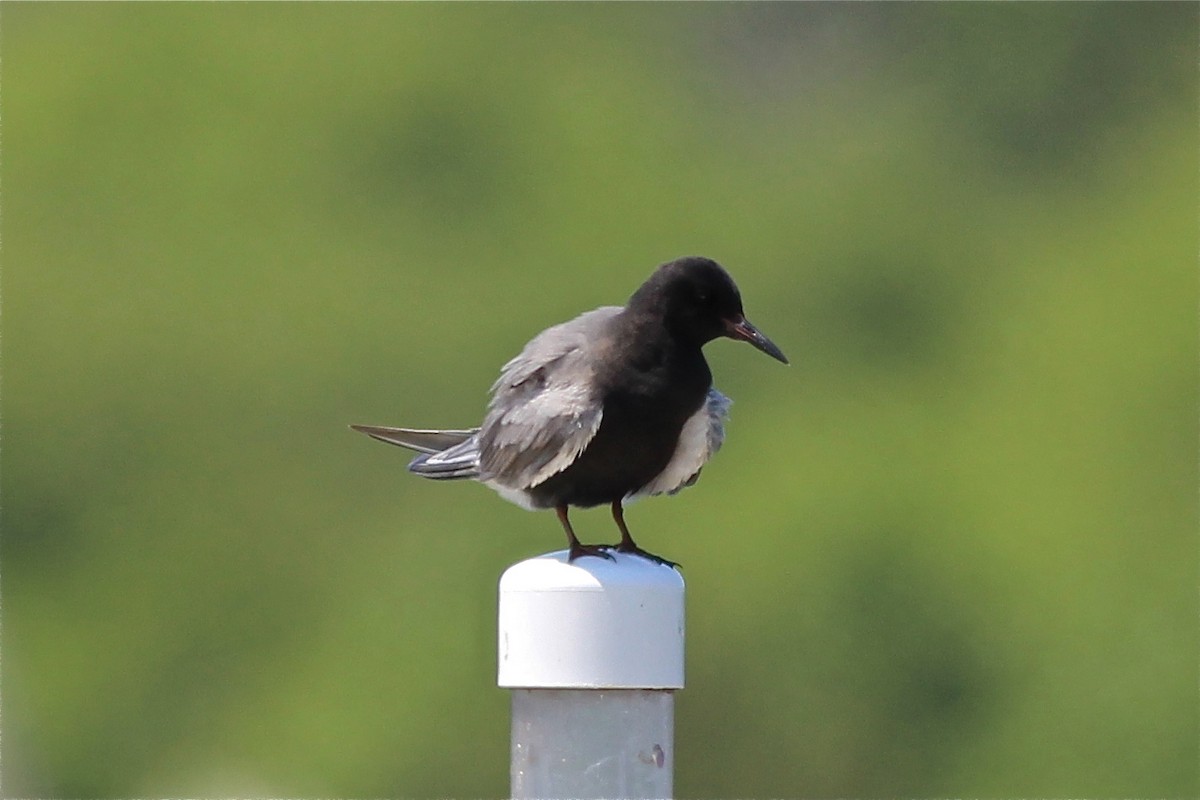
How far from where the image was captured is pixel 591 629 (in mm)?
3963

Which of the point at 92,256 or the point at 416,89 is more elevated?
the point at 416,89

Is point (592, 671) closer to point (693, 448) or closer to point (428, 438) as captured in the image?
point (693, 448)

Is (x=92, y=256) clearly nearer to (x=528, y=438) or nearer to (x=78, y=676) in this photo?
(x=78, y=676)

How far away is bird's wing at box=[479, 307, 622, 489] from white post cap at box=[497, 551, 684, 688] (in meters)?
1.22

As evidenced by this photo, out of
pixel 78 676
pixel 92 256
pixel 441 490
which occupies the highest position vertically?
pixel 92 256

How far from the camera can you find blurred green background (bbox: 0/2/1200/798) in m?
18.6

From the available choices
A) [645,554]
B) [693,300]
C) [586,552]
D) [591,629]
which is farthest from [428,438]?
[591,629]

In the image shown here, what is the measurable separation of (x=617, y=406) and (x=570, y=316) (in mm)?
16657

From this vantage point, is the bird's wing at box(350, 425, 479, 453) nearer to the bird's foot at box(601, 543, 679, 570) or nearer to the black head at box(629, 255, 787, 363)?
the black head at box(629, 255, 787, 363)

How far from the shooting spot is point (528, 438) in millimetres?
5258

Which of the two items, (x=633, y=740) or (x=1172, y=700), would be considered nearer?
(x=633, y=740)

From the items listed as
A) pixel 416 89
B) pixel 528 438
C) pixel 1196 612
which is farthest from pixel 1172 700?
pixel 528 438

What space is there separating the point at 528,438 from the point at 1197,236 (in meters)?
18.5

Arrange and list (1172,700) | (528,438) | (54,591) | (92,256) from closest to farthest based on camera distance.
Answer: (528,438)
(1172,700)
(54,591)
(92,256)
